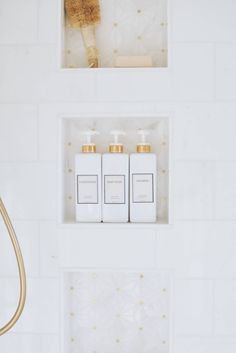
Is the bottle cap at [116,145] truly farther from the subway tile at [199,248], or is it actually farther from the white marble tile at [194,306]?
the white marble tile at [194,306]

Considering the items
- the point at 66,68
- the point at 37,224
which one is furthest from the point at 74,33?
the point at 37,224

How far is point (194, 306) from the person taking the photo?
3.53 ft

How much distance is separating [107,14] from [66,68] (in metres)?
0.20

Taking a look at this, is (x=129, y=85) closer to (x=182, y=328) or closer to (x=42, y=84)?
(x=42, y=84)

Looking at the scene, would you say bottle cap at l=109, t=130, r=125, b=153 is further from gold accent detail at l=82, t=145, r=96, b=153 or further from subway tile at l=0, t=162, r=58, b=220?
subway tile at l=0, t=162, r=58, b=220

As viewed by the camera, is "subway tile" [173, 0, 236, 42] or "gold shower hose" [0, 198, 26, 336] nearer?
"gold shower hose" [0, 198, 26, 336]

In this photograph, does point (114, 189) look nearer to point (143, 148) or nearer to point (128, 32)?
point (143, 148)

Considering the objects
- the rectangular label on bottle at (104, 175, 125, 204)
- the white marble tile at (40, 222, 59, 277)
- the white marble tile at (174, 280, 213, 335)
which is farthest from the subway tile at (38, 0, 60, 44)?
the white marble tile at (174, 280, 213, 335)

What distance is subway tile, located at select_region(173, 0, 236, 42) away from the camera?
106 cm

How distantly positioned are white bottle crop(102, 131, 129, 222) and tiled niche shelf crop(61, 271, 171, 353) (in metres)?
0.24

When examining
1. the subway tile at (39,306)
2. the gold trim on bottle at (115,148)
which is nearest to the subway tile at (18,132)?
the gold trim on bottle at (115,148)

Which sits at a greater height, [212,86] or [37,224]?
[212,86]

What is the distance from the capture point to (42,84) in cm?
108

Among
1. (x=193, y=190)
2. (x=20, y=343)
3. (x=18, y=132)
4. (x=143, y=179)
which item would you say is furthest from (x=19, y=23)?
(x=20, y=343)
